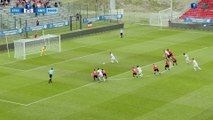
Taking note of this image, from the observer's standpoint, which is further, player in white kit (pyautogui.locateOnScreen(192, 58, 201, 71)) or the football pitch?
player in white kit (pyautogui.locateOnScreen(192, 58, 201, 71))

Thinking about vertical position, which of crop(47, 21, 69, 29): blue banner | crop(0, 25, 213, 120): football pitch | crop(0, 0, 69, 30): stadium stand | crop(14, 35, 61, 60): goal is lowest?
crop(0, 25, 213, 120): football pitch

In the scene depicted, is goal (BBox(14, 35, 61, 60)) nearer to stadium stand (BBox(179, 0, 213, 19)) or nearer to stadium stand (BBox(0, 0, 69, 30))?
stadium stand (BBox(0, 0, 69, 30))

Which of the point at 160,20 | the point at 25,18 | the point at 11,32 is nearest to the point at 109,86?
the point at 11,32

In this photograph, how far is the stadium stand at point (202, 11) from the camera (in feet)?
287

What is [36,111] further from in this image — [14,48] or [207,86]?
[14,48]

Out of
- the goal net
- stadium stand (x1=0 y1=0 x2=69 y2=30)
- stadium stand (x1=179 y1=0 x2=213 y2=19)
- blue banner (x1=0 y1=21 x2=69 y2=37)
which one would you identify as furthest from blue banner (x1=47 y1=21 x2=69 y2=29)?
stadium stand (x1=179 y1=0 x2=213 y2=19)

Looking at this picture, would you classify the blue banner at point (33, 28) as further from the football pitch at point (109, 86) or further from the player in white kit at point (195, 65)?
the player in white kit at point (195, 65)

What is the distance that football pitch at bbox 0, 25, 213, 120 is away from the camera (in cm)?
3388

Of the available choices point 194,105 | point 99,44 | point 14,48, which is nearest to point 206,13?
point 99,44

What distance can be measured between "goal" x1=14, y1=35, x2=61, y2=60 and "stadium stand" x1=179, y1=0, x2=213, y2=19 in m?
34.4

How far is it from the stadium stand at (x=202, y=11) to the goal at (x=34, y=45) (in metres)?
34.4

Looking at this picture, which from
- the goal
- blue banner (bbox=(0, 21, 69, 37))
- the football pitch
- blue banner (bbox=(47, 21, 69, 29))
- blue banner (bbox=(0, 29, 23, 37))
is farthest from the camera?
blue banner (bbox=(47, 21, 69, 29))

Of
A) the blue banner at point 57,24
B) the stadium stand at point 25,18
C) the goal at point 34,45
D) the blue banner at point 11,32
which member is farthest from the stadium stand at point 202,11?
the blue banner at point 11,32

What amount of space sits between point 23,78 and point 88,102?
1117 cm
